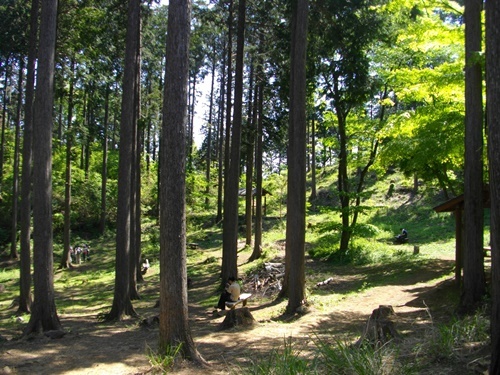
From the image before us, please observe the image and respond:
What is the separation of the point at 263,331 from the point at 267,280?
284 inches

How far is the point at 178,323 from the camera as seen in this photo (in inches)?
280

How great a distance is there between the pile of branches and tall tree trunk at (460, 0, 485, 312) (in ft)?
26.1

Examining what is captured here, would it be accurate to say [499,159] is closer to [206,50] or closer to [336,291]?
[336,291]

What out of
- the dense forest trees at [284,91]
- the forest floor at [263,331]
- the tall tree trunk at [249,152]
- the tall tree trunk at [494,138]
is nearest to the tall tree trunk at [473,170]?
the dense forest trees at [284,91]

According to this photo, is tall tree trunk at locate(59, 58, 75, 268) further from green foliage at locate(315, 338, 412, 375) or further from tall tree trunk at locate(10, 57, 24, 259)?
green foliage at locate(315, 338, 412, 375)

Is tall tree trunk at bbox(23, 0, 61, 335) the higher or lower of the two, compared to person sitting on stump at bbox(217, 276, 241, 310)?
higher

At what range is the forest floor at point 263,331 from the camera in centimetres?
727

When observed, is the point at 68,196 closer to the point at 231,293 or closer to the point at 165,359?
the point at 231,293

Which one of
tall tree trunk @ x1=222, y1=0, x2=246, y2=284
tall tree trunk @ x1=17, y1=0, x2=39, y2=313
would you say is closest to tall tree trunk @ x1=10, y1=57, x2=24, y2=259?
tall tree trunk @ x1=17, y1=0, x2=39, y2=313

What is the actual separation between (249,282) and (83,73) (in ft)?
36.2

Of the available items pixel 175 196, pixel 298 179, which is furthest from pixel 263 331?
pixel 175 196

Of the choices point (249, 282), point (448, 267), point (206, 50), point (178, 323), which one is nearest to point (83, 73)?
point (249, 282)

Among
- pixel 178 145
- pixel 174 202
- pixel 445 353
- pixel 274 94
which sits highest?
pixel 274 94

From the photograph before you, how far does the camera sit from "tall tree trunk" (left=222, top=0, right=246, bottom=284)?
16.4m
